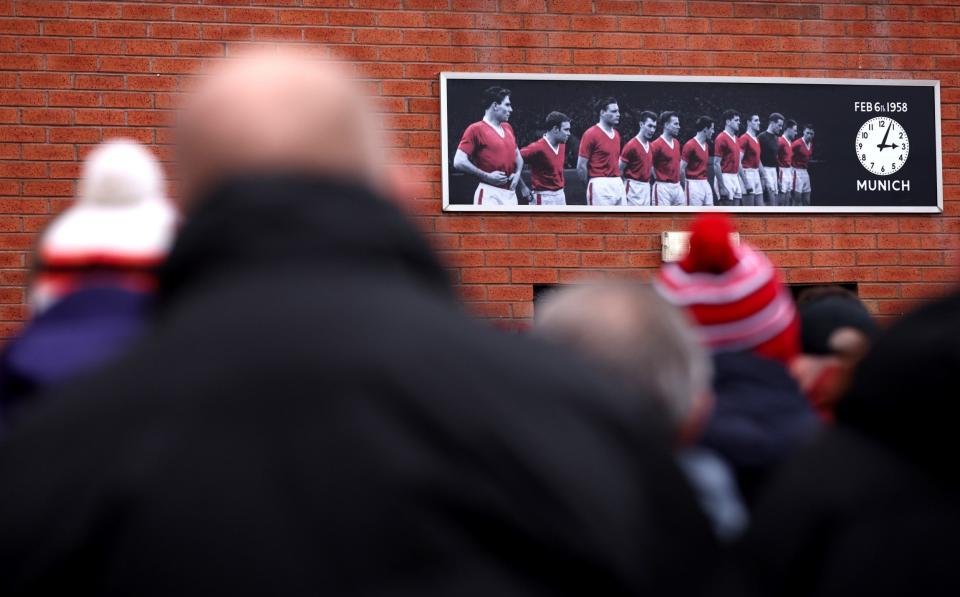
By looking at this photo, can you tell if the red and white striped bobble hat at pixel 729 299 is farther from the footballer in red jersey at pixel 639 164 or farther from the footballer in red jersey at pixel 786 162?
the footballer in red jersey at pixel 786 162

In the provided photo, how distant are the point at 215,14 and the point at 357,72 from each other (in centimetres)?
76

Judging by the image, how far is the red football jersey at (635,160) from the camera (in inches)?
266

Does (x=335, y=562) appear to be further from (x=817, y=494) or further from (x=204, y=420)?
(x=817, y=494)

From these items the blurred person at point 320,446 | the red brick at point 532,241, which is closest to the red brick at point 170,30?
the red brick at point 532,241

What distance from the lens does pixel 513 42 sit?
22.0ft

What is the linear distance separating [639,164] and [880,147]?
1380 millimetres

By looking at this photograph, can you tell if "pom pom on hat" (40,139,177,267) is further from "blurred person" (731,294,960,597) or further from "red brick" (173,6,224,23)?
"red brick" (173,6,224,23)

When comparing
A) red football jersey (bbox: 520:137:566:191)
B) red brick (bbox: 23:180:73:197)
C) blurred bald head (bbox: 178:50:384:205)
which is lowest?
blurred bald head (bbox: 178:50:384:205)

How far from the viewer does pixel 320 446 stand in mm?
1181

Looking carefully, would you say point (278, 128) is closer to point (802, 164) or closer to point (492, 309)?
point (492, 309)

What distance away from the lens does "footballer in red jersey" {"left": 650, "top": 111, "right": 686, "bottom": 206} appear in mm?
6781

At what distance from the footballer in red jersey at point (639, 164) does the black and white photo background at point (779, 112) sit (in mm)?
38

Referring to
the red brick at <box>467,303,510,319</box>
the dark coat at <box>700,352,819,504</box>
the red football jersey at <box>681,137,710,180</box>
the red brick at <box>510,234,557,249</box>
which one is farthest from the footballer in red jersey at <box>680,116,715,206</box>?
the dark coat at <box>700,352,819,504</box>

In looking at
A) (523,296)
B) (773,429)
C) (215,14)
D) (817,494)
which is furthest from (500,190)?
(817,494)
